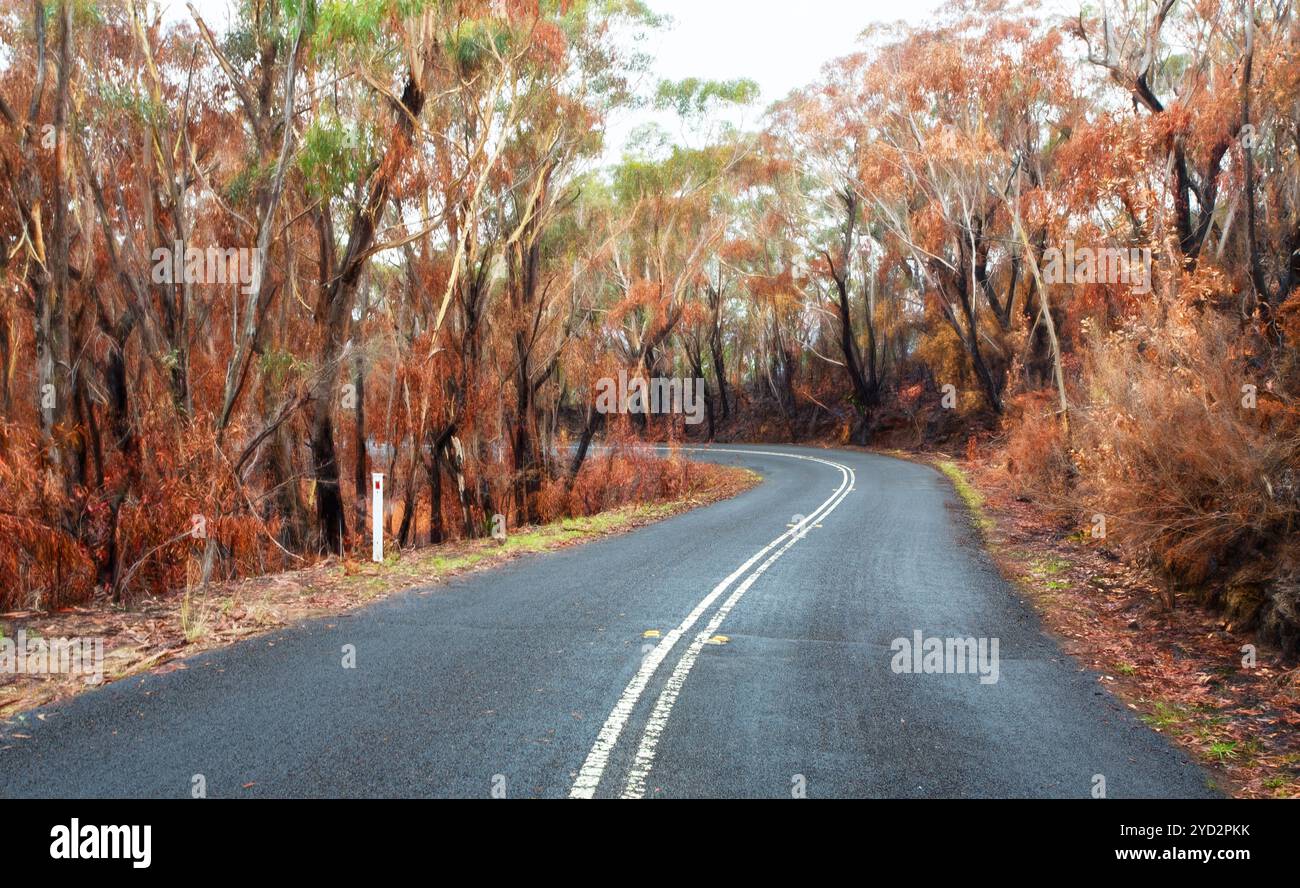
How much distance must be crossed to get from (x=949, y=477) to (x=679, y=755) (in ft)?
77.3

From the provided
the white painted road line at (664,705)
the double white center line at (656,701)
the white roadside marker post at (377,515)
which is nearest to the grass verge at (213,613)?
the white roadside marker post at (377,515)

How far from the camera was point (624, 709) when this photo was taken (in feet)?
17.7

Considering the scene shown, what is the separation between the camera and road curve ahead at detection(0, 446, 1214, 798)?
4320 mm

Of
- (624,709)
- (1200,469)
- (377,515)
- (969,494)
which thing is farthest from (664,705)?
(969,494)

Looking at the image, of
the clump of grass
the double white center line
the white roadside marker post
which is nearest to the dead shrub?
the double white center line

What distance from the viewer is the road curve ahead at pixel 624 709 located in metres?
4.32

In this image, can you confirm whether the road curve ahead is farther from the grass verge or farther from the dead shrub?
the dead shrub

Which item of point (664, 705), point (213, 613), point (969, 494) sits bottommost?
point (969, 494)

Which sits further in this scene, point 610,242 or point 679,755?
point 610,242

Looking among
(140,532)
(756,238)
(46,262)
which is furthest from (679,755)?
Answer: (756,238)

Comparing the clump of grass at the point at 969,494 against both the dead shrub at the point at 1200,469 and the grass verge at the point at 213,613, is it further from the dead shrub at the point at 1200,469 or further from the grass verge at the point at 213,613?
the grass verge at the point at 213,613

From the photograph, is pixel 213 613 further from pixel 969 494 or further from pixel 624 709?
pixel 969 494
